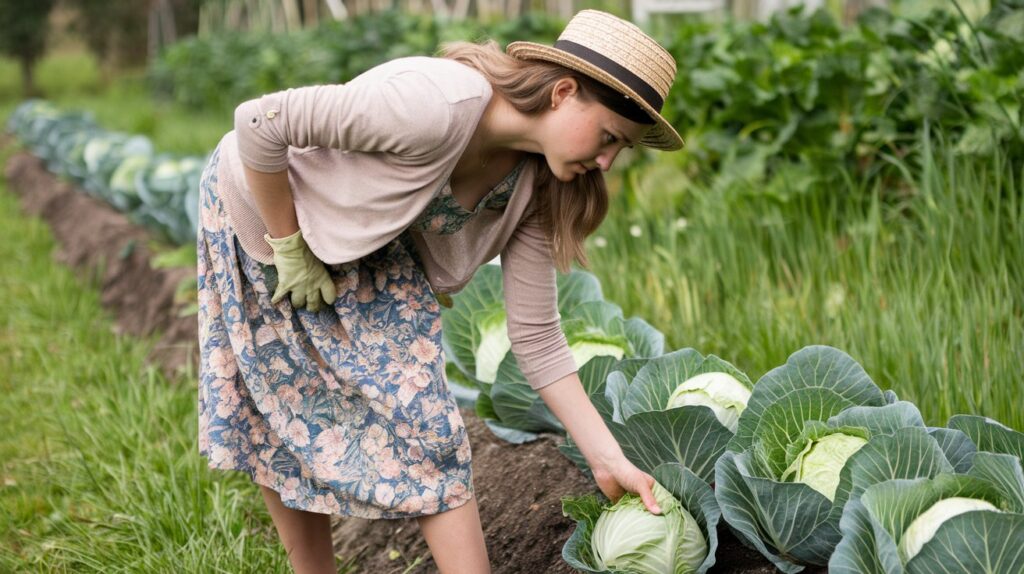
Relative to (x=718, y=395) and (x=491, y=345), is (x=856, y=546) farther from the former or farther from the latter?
(x=491, y=345)

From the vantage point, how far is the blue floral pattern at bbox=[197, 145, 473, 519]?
1794 millimetres

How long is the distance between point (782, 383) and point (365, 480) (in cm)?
75

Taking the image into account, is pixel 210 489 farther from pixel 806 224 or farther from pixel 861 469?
pixel 806 224

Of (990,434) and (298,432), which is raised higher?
(990,434)

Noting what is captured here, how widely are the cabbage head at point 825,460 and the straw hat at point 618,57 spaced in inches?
22.4

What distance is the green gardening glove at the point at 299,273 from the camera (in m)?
1.75

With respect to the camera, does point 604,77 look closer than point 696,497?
Yes

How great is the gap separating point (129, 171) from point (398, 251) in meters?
3.75

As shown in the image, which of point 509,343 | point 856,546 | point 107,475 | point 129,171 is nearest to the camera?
point 856,546

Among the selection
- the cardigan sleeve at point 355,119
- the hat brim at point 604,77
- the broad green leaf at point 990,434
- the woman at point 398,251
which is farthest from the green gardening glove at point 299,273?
the broad green leaf at point 990,434

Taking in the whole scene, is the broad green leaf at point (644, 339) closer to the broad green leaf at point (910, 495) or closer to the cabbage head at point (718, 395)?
the cabbage head at point (718, 395)

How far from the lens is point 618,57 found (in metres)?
1.60

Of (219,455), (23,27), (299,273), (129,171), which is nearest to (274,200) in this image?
(299,273)

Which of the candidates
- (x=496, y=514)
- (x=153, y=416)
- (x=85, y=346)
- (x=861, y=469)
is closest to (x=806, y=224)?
(x=496, y=514)
